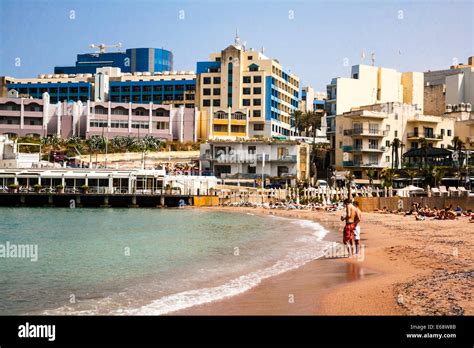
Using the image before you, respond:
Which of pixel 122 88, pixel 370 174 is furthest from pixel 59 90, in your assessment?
pixel 370 174

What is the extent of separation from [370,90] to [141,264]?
72.1m

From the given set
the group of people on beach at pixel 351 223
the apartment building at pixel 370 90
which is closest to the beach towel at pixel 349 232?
the group of people on beach at pixel 351 223

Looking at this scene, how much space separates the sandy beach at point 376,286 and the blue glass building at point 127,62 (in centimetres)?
13528

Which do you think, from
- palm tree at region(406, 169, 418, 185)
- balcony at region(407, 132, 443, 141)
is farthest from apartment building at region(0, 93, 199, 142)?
palm tree at region(406, 169, 418, 185)

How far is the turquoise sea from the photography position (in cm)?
1528

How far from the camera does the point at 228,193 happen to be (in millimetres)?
72562

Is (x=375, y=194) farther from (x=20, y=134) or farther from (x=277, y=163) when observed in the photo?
(x=20, y=134)

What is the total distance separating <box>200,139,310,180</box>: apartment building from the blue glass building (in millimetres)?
79766

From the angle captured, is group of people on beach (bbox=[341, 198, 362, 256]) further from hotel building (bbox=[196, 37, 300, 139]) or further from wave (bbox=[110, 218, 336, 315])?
hotel building (bbox=[196, 37, 300, 139])

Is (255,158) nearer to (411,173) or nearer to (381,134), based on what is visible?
(381,134)

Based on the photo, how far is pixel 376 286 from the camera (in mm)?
15758

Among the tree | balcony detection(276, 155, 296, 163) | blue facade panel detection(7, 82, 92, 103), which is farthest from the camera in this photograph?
blue facade panel detection(7, 82, 92, 103)

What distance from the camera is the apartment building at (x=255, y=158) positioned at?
79375 millimetres

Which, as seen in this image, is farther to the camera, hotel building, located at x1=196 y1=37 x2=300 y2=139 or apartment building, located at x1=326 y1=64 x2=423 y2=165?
hotel building, located at x1=196 y1=37 x2=300 y2=139
